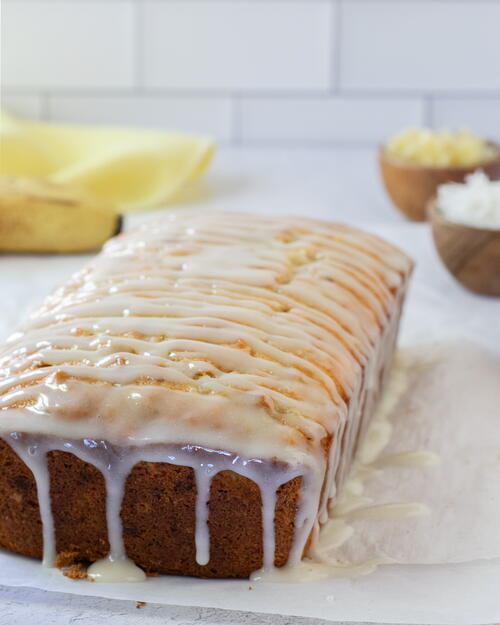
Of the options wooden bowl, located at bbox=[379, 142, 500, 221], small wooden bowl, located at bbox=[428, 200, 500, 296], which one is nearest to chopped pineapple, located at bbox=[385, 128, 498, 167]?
wooden bowl, located at bbox=[379, 142, 500, 221]

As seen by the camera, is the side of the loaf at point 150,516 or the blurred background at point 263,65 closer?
the side of the loaf at point 150,516

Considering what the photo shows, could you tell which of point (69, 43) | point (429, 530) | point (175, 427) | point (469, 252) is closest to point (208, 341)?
point (175, 427)

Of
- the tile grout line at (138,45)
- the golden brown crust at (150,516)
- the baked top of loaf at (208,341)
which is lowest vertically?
the golden brown crust at (150,516)

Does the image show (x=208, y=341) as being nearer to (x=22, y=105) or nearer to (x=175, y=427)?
(x=175, y=427)

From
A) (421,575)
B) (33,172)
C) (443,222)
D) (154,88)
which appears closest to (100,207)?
(33,172)

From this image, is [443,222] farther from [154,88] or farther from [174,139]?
[154,88]

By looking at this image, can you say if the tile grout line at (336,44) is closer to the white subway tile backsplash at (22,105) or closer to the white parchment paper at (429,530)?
the white subway tile backsplash at (22,105)

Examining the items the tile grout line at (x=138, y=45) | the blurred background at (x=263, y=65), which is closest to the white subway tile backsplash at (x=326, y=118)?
the blurred background at (x=263, y=65)
